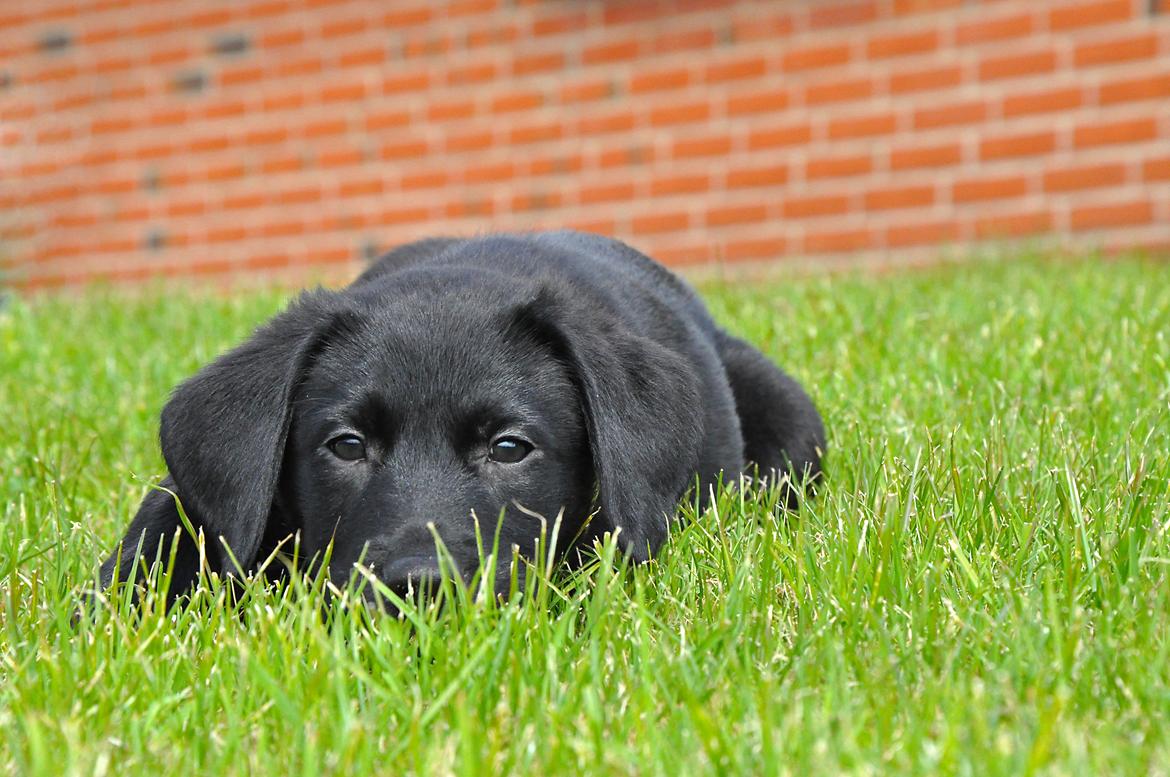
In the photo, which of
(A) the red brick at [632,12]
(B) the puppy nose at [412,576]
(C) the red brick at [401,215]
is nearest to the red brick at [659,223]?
(A) the red brick at [632,12]

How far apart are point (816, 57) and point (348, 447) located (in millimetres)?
5173

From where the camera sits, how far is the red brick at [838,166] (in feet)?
23.3

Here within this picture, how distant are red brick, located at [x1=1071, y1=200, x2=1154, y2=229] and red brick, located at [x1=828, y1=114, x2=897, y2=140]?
1013mm

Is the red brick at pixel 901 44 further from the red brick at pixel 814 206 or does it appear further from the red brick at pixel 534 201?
the red brick at pixel 534 201

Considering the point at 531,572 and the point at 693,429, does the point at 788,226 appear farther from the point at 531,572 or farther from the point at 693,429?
the point at 531,572

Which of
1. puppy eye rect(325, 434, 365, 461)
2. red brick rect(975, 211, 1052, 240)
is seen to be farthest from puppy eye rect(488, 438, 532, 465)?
red brick rect(975, 211, 1052, 240)

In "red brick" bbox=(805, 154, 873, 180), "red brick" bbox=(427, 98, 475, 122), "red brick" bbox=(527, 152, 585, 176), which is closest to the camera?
"red brick" bbox=(805, 154, 873, 180)

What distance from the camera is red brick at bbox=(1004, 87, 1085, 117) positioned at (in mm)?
6652

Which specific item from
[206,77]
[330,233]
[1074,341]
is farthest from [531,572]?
[206,77]

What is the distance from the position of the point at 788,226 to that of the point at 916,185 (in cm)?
70

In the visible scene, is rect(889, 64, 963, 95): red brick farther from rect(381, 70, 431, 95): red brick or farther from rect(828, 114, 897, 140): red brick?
rect(381, 70, 431, 95): red brick

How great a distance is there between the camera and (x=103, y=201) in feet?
29.6

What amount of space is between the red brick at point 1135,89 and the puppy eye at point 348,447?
5164mm

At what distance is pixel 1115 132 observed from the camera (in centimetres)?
659
